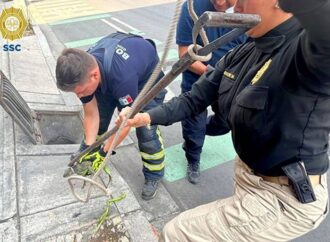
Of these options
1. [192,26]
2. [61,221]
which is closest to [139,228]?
[61,221]

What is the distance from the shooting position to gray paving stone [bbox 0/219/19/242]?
7.86 ft

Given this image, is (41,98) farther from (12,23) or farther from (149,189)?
(149,189)

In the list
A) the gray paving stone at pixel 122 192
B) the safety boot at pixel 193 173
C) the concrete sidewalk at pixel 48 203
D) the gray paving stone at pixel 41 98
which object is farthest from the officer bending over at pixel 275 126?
the gray paving stone at pixel 41 98

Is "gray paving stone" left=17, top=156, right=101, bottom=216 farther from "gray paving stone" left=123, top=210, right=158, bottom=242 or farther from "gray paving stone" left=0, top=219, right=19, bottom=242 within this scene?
"gray paving stone" left=123, top=210, right=158, bottom=242

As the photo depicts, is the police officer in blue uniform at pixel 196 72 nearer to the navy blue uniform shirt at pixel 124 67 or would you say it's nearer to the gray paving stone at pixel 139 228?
the navy blue uniform shirt at pixel 124 67

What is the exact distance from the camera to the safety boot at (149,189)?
122 inches

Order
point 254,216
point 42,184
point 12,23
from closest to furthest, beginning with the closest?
point 254,216
point 42,184
point 12,23

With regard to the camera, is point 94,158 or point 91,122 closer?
point 94,158

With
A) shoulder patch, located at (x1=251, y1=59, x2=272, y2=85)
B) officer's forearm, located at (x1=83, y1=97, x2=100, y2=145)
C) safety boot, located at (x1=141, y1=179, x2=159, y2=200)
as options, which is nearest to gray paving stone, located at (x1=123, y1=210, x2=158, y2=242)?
safety boot, located at (x1=141, y1=179, x2=159, y2=200)

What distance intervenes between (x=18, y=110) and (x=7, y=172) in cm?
92

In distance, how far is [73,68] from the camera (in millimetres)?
2287

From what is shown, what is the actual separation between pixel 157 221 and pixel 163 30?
6.33 metres

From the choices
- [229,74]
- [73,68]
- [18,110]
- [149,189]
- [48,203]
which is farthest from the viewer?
[18,110]

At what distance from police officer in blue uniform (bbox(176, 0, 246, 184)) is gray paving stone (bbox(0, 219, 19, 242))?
4.98 ft
